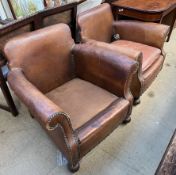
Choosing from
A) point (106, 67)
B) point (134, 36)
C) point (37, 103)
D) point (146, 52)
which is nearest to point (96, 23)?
point (134, 36)

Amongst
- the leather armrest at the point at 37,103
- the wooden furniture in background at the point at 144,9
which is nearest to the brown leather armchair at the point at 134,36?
the wooden furniture in background at the point at 144,9

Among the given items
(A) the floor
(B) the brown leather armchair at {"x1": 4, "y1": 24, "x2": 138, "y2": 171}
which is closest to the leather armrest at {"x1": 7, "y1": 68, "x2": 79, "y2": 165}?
(B) the brown leather armchair at {"x1": 4, "y1": 24, "x2": 138, "y2": 171}

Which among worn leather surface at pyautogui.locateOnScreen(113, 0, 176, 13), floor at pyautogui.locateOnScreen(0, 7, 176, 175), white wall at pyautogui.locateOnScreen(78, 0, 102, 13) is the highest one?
white wall at pyautogui.locateOnScreen(78, 0, 102, 13)

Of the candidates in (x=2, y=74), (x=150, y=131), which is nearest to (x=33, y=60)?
(x=2, y=74)

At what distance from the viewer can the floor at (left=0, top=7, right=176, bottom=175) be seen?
132cm

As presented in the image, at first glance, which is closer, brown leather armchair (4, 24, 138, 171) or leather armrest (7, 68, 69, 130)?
leather armrest (7, 68, 69, 130)

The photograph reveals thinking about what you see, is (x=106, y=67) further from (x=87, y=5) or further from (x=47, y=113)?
(x=87, y=5)

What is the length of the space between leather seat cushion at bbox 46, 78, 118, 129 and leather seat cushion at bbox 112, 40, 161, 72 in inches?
19.6

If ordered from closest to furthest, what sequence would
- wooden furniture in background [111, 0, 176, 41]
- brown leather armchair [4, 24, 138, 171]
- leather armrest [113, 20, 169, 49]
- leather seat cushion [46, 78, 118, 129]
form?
brown leather armchair [4, 24, 138, 171], leather seat cushion [46, 78, 118, 129], leather armrest [113, 20, 169, 49], wooden furniture in background [111, 0, 176, 41]

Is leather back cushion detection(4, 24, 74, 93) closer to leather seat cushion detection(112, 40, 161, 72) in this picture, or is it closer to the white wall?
leather seat cushion detection(112, 40, 161, 72)

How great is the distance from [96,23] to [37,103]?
42.8 inches

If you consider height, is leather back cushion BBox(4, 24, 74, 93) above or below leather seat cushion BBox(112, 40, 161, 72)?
above

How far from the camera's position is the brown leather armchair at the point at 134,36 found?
5.24ft

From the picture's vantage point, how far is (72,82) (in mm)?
1478
